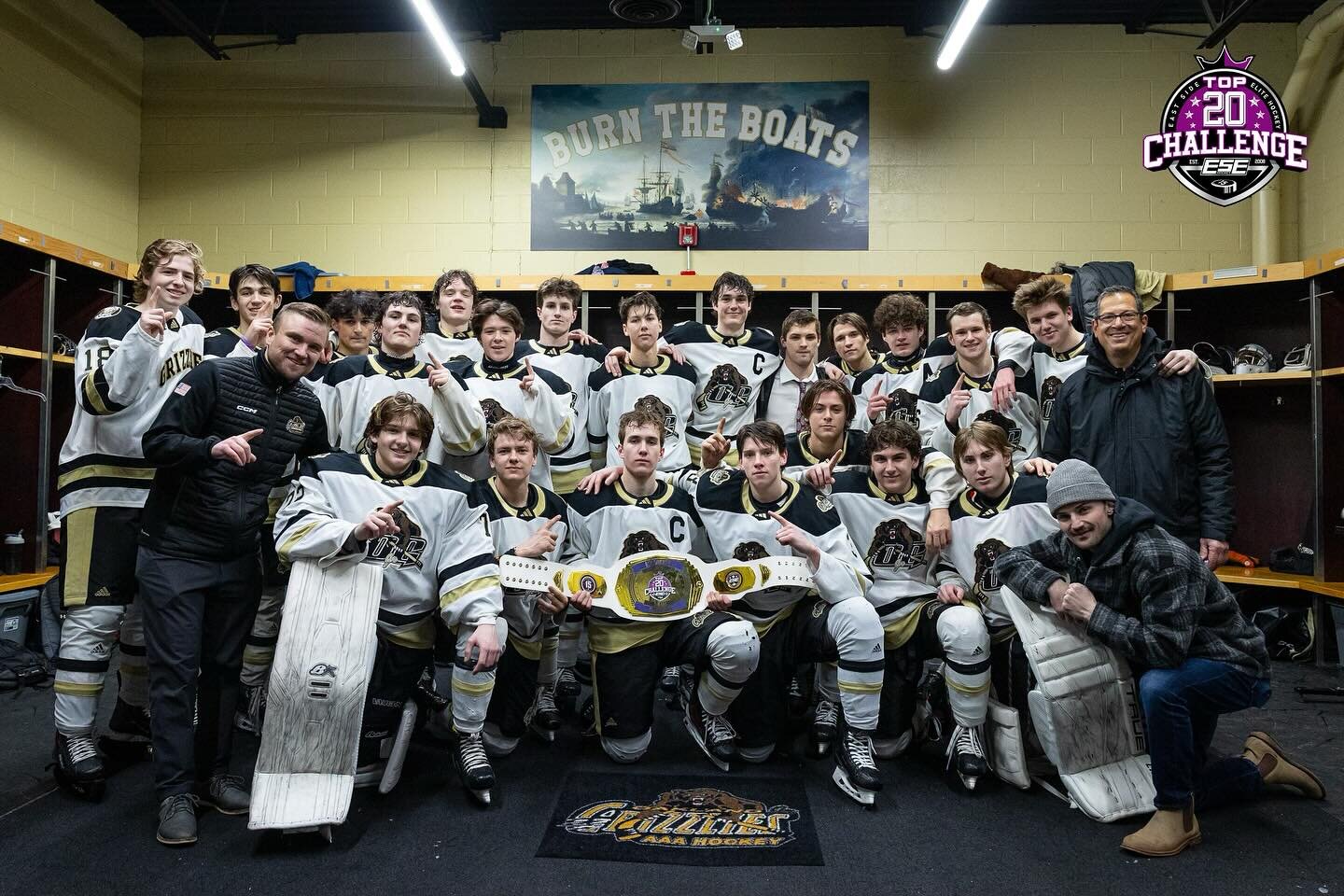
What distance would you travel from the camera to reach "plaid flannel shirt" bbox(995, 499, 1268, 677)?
2.09m

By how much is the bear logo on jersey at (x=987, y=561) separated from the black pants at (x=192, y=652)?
2.28 metres

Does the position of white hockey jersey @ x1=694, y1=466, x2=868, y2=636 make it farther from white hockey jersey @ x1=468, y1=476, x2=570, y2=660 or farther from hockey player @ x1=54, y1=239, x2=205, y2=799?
hockey player @ x1=54, y1=239, x2=205, y2=799

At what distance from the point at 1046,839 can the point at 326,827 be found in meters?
1.90

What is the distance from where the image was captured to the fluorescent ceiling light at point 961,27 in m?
4.39

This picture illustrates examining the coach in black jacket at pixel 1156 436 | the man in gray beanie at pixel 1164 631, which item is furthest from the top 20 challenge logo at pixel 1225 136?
the man in gray beanie at pixel 1164 631

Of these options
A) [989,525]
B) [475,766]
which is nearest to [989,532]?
[989,525]

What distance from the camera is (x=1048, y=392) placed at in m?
3.42

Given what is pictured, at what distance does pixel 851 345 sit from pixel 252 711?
2.85 metres

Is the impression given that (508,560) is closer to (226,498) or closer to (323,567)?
(323,567)

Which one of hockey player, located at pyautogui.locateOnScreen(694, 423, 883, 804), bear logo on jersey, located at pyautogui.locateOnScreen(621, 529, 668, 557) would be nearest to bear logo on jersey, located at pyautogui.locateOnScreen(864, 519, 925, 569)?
hockey player, located at pyautogui.locateOnScreen(694, 423, 883, 804)

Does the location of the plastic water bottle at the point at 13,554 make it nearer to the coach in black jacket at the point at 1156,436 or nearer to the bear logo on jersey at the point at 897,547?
the bear logo on jersey at the point at 897,547


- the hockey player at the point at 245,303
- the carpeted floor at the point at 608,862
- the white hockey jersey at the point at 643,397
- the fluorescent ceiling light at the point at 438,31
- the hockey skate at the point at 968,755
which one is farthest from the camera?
the fluorescent ceiling light at the point at 438,31

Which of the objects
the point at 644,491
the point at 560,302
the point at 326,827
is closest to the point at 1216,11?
the point at 560,302

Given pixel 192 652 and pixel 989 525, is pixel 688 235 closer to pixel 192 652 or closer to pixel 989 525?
pixel 989 525
